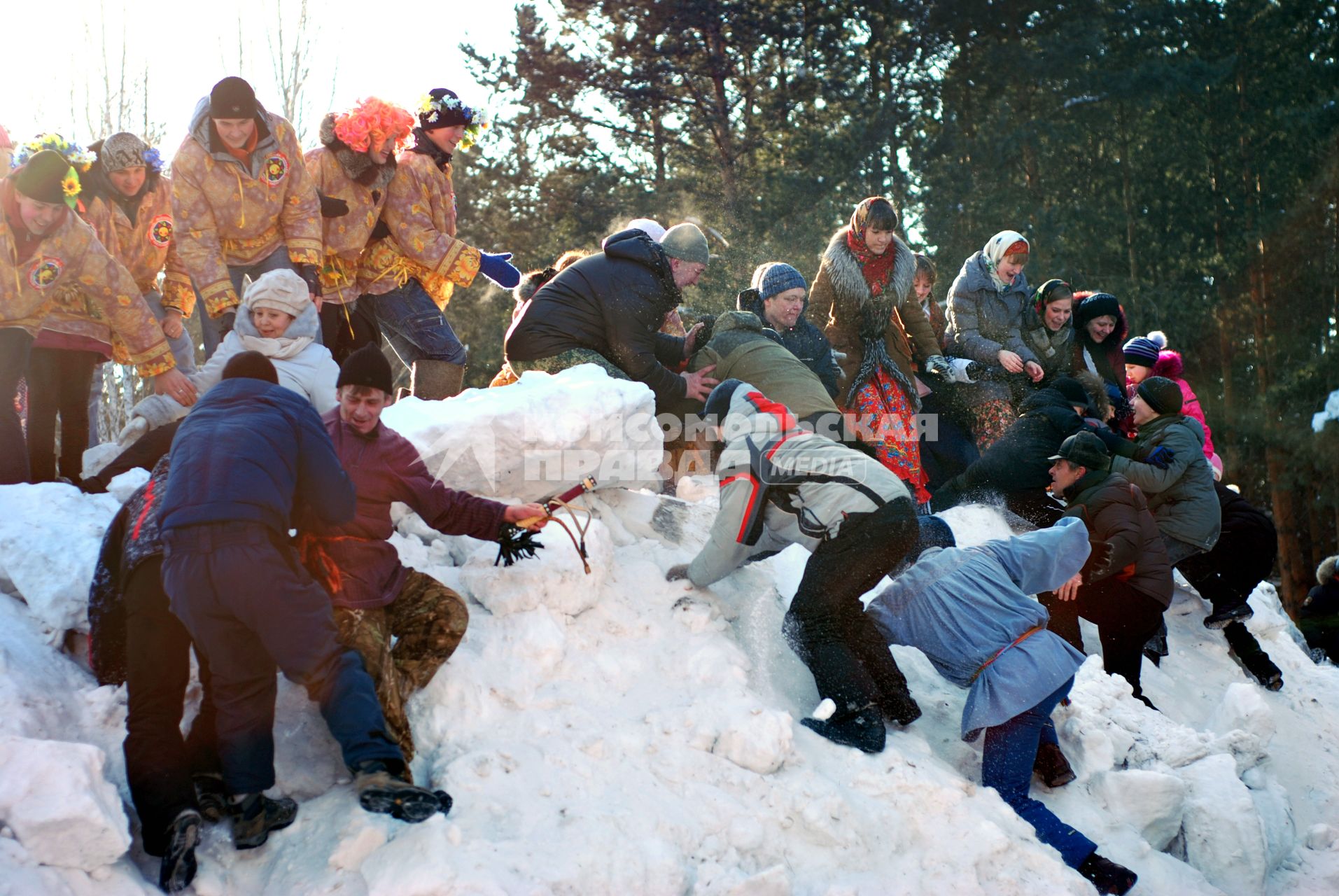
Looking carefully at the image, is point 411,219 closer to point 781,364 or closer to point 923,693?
point 781,364

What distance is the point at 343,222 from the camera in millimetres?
5512

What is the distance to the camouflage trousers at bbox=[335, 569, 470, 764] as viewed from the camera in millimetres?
3508

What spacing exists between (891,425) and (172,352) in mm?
3906

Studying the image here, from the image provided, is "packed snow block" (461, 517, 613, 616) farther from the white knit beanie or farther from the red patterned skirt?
the red patterned skirt

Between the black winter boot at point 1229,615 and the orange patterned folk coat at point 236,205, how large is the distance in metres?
5.59

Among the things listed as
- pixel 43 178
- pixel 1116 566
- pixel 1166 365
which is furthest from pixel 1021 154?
pixel 43 178

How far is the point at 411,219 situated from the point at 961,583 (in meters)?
3.26

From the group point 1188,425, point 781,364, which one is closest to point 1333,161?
point 1188,425

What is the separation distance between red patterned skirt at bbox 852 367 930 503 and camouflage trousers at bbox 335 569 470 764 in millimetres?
3260

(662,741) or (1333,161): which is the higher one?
(1333,161)

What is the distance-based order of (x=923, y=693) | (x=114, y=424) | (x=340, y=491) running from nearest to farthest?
(x=340, y=491)
(x=923, y=693)
(x=114, y=424)

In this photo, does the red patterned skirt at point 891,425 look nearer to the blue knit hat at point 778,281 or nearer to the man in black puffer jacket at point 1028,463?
the man in black puffer jacket at point 1028,463

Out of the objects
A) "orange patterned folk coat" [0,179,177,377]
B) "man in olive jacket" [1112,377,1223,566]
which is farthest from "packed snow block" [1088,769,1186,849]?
"orange patterned folk coat" [0,179,177,377]

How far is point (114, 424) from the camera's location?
35.5ft
